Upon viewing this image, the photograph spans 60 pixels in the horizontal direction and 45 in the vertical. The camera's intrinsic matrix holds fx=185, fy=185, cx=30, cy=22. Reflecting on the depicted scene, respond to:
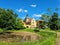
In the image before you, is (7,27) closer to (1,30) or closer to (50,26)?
(1,30)

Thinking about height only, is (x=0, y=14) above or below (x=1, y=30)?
above

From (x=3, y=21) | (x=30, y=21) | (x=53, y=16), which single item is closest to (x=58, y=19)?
(x=53, y=16)

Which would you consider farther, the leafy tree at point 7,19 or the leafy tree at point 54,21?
the leafy tree at point 54,21

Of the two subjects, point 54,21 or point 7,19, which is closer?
point 7,19

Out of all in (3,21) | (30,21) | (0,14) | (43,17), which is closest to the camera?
(3,21)

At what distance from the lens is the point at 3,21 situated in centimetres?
4662

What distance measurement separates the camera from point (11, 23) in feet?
157

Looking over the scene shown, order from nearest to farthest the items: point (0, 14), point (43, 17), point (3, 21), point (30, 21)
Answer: point (3, 21), point (0, 14), point (43, 17), point (30, 21)

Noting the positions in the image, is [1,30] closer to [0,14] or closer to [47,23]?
[0,14]

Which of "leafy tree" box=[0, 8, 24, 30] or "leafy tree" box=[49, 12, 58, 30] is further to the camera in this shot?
"leafy tree" box=[49, 12, 58, 30]

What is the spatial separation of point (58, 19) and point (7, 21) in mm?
27537

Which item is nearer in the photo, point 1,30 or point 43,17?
point 1,30

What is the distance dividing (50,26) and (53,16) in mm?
3939

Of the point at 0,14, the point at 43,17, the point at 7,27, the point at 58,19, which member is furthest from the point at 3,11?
the point at 58,19
